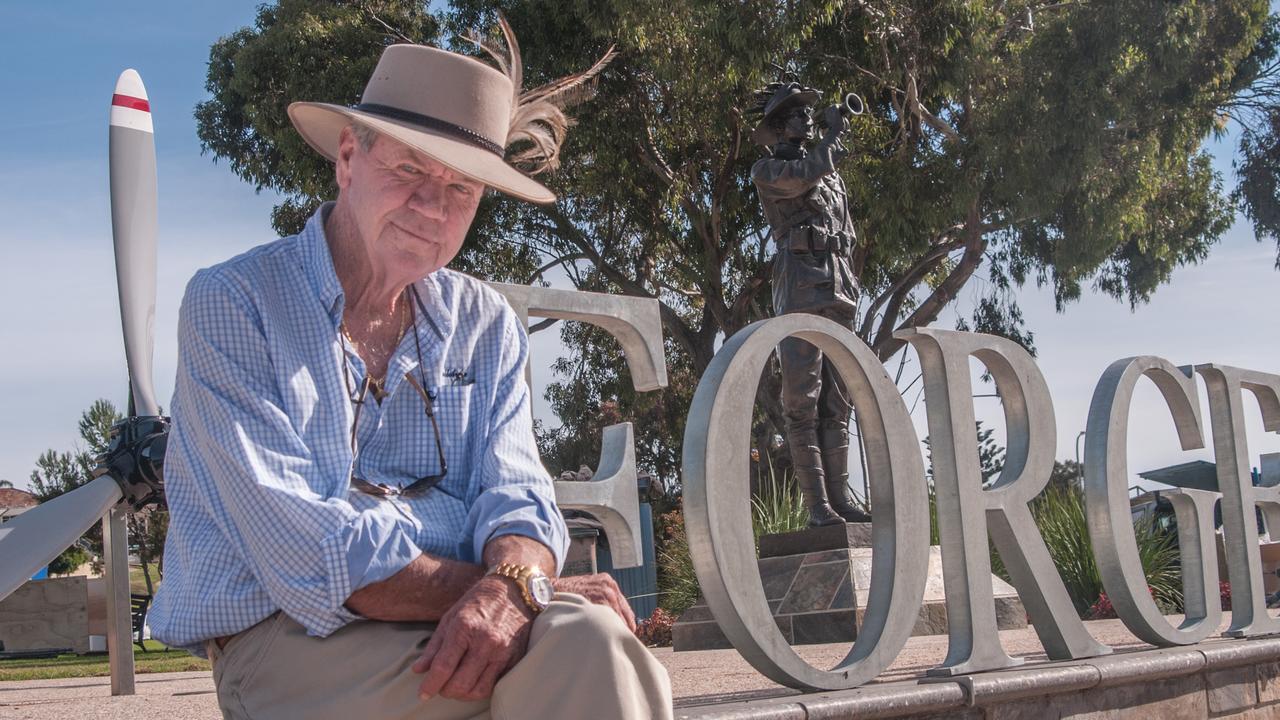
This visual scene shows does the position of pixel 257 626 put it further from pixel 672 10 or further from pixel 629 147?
pixel 629 147

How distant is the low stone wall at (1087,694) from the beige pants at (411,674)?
3.64 ft

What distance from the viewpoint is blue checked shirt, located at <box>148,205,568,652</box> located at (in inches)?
76.8

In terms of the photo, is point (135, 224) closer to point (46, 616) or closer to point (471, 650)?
point (471, 650)

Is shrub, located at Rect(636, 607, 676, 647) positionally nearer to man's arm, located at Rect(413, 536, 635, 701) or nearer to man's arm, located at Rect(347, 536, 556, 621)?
man's arm, located at Rect(347, 536, 556, 621)

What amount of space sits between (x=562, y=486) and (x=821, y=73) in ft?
41.5

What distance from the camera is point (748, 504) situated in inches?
143

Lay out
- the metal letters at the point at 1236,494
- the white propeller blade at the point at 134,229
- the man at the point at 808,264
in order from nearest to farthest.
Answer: the white propeller blade at the point at 134,229 < the metal letters at the point at 1236,494 < the man at the point at 808,264

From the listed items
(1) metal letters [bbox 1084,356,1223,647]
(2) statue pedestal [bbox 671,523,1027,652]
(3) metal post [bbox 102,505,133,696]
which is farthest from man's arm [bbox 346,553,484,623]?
(2) statue pedestal [bbox 671,523,1027,652]

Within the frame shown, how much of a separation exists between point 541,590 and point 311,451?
1.58ft

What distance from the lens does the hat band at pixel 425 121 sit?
2350 millimetres

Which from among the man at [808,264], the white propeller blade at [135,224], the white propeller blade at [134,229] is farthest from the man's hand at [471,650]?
the man at [808,264]

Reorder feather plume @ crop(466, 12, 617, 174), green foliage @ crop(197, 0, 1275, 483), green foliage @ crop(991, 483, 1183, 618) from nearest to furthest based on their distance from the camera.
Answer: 1. feather plume @ crop(466, 12, 617, 174)
2. green foliage @ crop(991, 483, 1183, 618)
3. green foliage @ crop(197, 0, 1275, 483)

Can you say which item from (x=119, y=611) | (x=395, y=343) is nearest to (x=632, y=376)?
(x=395, y=343)

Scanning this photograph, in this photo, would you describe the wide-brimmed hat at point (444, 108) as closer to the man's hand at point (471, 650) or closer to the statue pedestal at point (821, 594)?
the man's hand at point (471, 650)
